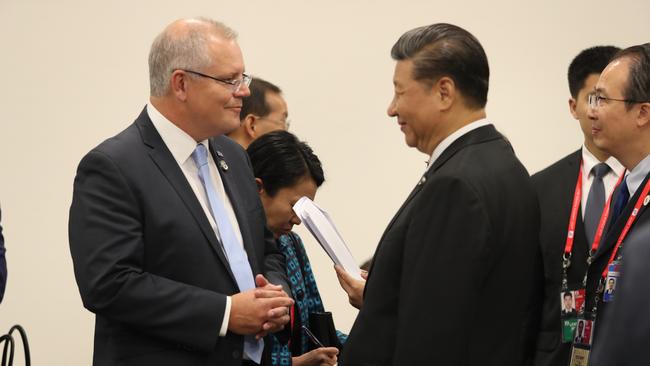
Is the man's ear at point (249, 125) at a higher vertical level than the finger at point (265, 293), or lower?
higher

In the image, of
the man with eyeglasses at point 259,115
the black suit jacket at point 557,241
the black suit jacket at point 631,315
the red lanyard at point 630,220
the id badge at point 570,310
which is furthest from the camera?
the man with eyeglasses at point 259,115

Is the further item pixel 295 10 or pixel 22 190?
pixel 295 10

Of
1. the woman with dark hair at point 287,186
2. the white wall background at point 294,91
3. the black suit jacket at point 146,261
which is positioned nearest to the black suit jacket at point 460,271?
the black suit jacket at point 146,261

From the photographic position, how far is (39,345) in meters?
4.41

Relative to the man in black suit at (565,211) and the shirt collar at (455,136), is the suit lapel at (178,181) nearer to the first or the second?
the shirt collar at (455,136)

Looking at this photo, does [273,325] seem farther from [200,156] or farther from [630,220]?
[630,220]

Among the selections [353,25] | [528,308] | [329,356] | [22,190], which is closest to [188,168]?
[329,356]

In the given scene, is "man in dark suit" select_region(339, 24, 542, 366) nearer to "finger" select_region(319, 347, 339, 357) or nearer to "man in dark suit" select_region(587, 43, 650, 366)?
"man in dark suit" select_region(587, 43, 650, 366)

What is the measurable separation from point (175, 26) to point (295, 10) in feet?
7.67

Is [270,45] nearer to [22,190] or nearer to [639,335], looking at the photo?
[22,190]

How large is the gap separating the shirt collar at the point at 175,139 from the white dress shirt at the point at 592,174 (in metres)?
1.53

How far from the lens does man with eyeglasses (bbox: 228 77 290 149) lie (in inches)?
145

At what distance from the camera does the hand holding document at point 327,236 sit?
268 centimetres

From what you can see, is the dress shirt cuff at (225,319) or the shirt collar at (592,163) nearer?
the dress shirt cuff at (225,319)
